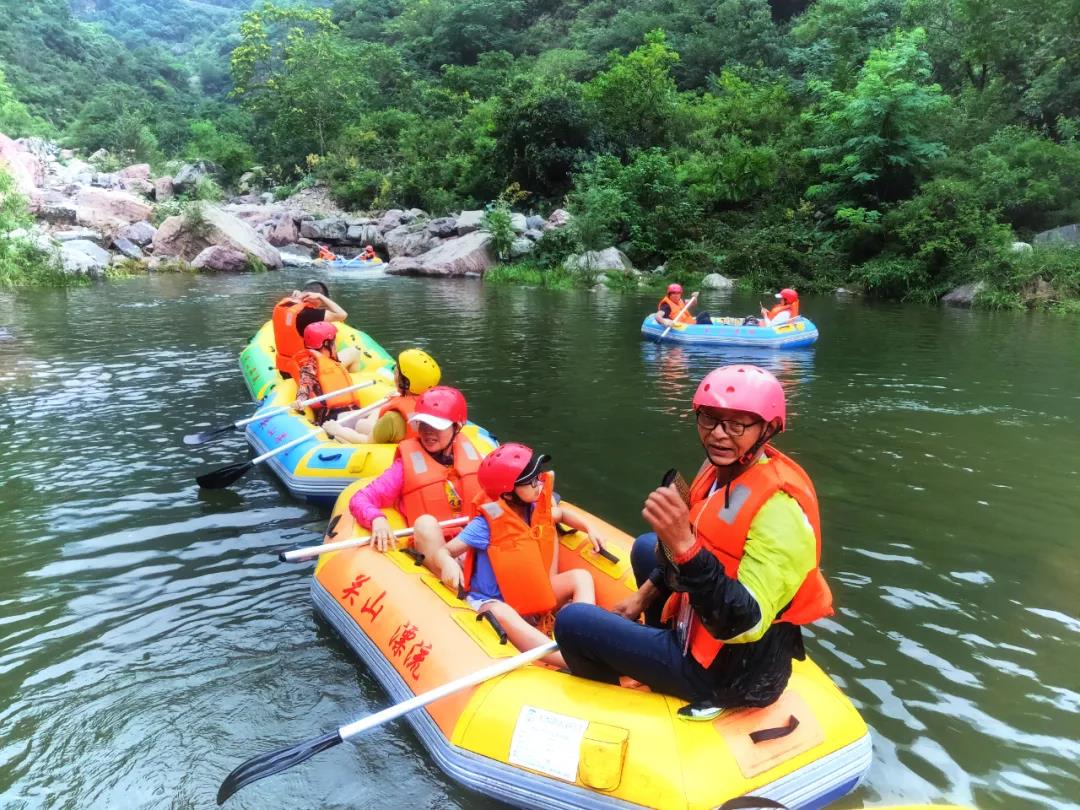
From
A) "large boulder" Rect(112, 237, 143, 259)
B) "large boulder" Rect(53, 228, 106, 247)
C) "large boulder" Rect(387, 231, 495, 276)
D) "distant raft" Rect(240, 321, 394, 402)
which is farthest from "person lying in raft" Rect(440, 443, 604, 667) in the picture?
"large boulder" Rect(53, 228, 106, 247)

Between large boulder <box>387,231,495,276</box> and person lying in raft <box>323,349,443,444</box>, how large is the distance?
53.1 feet

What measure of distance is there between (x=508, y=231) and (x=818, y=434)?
16.6 meters

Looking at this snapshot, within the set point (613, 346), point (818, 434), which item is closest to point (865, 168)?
point (613, 346)

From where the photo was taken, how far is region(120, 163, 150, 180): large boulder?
109 feet

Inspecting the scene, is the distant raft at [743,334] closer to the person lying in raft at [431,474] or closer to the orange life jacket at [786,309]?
the orange life jacket at [786,309]

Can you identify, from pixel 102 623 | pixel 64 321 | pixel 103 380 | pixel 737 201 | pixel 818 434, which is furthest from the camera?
pixel 737 201

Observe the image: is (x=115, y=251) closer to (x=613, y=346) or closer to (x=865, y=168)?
(x=613, y=346)

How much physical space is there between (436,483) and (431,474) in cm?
6

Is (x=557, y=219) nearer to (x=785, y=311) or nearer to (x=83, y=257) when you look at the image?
(x=83, y=257)

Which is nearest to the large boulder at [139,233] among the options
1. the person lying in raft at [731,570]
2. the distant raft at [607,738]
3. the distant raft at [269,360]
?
the distant raft at [269,360]

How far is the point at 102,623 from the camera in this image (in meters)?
3.97

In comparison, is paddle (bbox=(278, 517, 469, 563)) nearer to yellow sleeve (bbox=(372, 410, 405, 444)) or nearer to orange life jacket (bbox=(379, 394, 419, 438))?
orange life jacket (bbox=(379, 394, 419, 438))

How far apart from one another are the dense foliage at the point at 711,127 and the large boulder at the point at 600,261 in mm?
377

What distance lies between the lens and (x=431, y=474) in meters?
4.22
